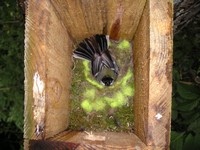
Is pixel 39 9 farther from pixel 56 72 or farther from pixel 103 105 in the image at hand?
pixel 103 105

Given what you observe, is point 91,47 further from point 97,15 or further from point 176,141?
point 176,141

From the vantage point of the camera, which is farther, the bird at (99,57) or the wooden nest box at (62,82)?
the bird at (99,57)

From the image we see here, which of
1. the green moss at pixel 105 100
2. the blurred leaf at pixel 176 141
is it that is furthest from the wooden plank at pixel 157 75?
the blurred leaf at pixel 176 141

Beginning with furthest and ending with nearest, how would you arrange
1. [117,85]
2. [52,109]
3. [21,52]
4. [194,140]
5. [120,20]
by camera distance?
[21,52]
[194,140]
[117,85]
[120,20]
[52,109]

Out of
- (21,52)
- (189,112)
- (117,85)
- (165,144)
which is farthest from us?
(21,52)

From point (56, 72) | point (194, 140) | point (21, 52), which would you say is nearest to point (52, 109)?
point (56, 72)

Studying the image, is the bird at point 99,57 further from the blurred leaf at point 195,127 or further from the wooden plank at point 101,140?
the blurred leaf at point 195,127

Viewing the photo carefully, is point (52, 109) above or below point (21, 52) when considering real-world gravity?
below
